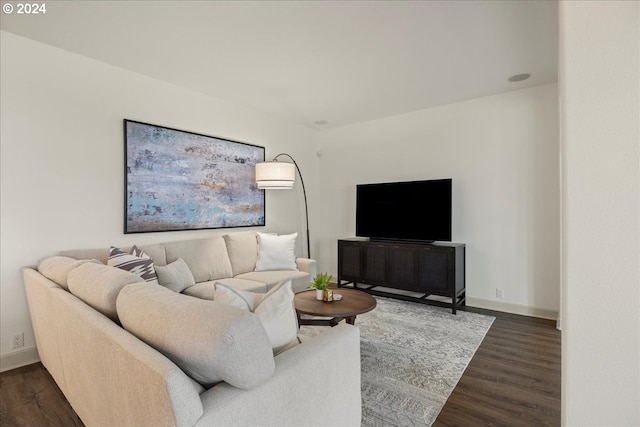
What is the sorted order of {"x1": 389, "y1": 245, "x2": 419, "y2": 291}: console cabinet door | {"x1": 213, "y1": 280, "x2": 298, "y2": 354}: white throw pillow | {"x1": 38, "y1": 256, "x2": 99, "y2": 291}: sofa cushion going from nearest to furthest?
{"x1": 213, "y1": 280, "x2": 298, "y2": 354}: white throw pillow, {"x1": 38, "y1": 256, "x2": 99, "y2": 291}: sofa cushion, {"x1": 389, "y1": 245, "x2": 419, "y2": 291}: console cabinet door

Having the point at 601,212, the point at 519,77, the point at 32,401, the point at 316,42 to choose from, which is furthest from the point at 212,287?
the point at 519,77

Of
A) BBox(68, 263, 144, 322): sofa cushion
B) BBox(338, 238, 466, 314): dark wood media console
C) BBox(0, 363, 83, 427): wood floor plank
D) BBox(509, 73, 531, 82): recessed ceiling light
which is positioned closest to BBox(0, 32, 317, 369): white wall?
BBox(0, 363, 83, 427): wood floor plank

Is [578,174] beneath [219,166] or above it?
beneath

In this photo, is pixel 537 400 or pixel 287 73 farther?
pixel 287 73

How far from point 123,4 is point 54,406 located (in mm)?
2697

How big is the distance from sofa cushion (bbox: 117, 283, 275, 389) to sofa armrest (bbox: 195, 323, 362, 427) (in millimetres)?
55

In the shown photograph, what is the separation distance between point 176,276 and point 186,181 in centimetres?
118

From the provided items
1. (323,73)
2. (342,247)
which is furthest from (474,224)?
(323,73)

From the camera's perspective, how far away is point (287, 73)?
10.9 ft

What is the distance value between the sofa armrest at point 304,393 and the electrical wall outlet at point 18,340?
105 inches

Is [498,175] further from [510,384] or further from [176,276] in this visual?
[176,276]

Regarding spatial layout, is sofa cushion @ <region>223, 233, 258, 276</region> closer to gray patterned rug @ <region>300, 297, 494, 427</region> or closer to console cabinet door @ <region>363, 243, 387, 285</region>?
gray patterned rug @ <region>300, 297, 494, 427</region>

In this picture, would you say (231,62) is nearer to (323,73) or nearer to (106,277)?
(323,73)

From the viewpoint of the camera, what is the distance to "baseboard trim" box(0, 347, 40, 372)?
2516 mm
